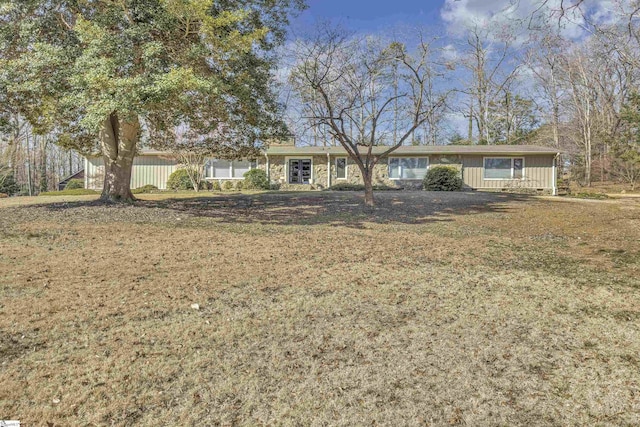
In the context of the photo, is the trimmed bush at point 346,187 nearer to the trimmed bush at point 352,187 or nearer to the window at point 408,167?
the trimmed bush at point 352,187

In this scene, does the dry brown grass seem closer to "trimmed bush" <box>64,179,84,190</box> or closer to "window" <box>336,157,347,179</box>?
"window" <box>336,157,347,179</box>

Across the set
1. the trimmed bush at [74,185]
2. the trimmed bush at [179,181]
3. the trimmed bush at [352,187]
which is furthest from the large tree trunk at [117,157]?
the trimmed bush at [74,185]

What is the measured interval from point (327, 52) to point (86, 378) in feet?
37.8

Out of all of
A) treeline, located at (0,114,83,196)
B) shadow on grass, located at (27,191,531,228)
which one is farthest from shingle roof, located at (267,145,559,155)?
treeline, located at (0,114,83,196)

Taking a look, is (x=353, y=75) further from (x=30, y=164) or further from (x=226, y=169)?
(x=30, y=164)

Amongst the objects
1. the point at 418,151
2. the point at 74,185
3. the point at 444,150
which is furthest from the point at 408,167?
the point at 74,185

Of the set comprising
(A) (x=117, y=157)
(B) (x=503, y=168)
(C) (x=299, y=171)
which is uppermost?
(B) (x=503, y=168)

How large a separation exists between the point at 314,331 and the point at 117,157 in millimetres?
10462

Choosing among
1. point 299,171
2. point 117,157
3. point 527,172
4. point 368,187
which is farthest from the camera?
point 299,171

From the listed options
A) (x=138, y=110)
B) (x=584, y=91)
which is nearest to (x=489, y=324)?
(x=138, y=110)

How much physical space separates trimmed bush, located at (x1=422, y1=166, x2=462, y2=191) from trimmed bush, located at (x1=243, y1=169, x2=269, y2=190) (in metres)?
8.85

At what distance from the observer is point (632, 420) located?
2303 millimetres

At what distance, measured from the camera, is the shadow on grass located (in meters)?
9.99

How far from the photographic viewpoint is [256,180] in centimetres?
2236
